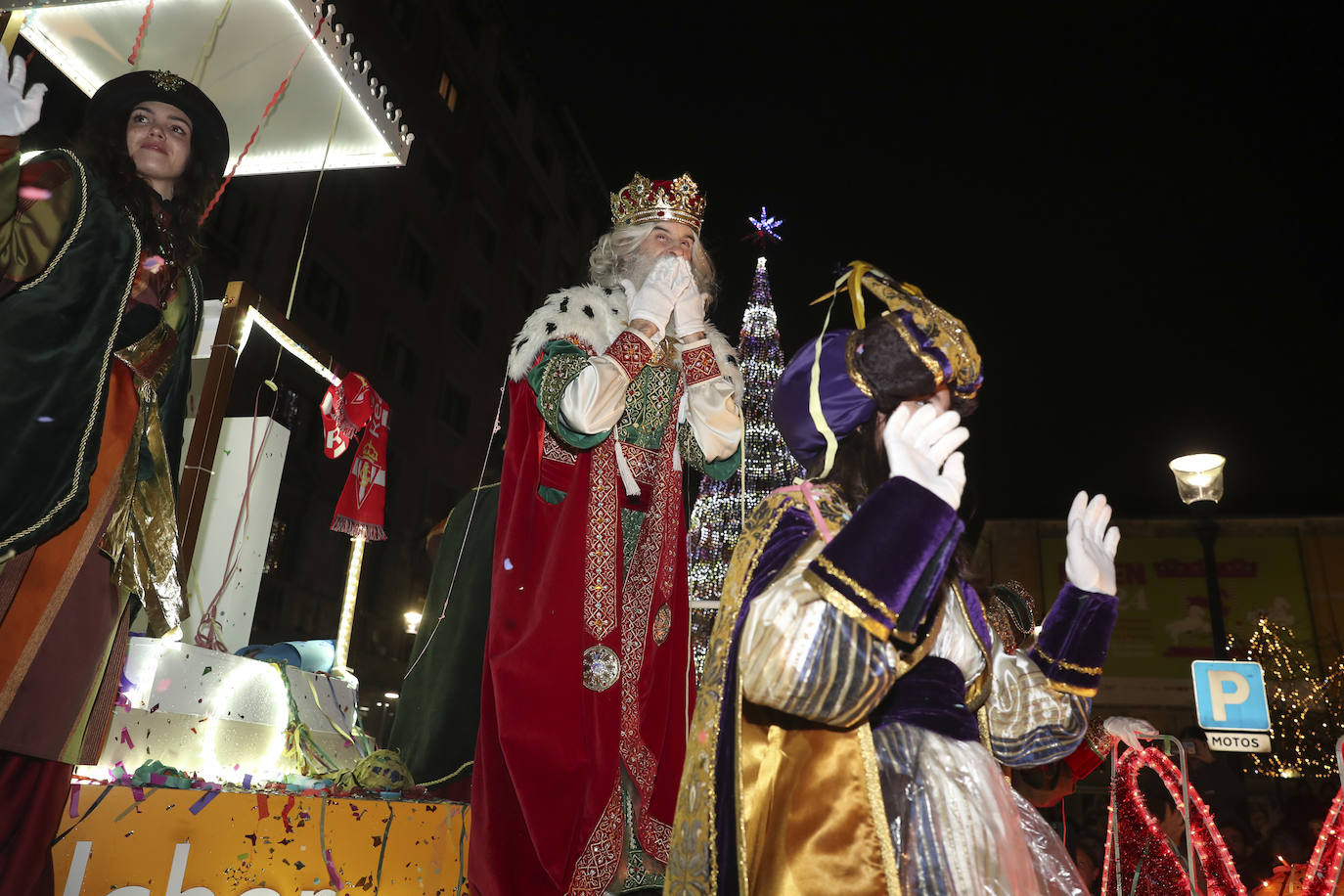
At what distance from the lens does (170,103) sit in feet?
8.31

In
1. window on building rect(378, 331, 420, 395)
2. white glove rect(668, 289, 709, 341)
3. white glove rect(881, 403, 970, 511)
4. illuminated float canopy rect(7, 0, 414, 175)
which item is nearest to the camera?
white glove rect(881, 403, 970, 511)

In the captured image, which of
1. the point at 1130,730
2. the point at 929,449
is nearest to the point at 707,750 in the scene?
the point at 929,449

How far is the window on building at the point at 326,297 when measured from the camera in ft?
49.4

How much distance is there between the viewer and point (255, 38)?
139 inches

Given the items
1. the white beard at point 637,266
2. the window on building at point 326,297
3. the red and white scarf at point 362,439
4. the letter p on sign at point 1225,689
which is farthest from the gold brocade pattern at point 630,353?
the window on building at point 326,297

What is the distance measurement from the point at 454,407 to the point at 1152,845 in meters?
16.6

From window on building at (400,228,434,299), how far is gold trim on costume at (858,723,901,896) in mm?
17864

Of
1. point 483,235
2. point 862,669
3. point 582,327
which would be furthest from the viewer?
point 483,235

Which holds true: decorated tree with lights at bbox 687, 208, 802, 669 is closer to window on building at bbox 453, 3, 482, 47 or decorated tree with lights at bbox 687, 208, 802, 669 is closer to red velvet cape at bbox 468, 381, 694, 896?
red velvet cape at bbox 468, 381, 694, 896

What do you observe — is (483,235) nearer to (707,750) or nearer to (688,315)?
(688,315)

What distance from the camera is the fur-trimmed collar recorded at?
2.97 m

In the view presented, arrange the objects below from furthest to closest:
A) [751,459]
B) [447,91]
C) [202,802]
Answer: [447,91], [751,459], [202,802]

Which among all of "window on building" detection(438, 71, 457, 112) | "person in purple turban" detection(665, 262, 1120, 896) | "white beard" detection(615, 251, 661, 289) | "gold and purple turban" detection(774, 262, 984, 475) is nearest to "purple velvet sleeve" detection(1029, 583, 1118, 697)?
"person in purple turban" detection(665, 262, 1120, 896)

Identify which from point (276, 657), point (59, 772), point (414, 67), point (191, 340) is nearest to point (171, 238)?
point (191, 340)
